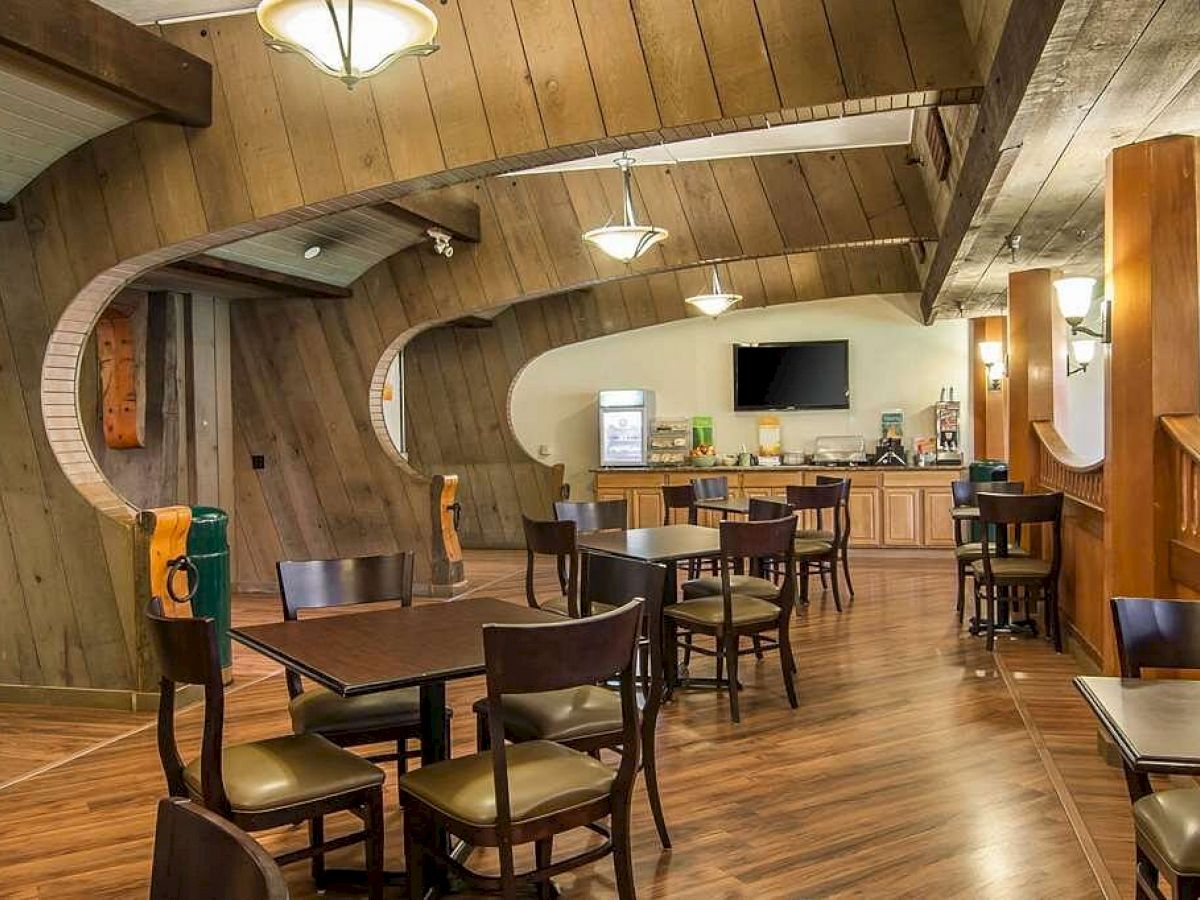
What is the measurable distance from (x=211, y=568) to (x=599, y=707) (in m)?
3.14

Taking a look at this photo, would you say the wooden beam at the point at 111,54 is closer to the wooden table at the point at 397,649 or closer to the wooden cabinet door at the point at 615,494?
the wooden table at the point at 397,649

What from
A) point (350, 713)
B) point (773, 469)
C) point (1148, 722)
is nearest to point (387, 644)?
point (350, 713)

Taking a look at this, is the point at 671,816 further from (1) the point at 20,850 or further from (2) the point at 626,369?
(2) the point at 626,369

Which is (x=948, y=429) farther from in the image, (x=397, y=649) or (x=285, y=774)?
(x=285, y=774)

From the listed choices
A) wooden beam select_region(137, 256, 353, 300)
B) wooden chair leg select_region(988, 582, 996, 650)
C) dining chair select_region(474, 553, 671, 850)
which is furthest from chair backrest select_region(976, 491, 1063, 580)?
wooden beam select_region(137, 256, 353, 300)

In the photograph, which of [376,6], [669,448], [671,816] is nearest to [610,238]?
[376,6]

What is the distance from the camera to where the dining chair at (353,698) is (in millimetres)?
3246

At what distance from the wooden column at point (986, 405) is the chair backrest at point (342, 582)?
25.4ft

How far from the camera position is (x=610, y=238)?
20.2 ft

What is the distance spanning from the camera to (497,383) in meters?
11.5

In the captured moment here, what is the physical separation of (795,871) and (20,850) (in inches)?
99.2

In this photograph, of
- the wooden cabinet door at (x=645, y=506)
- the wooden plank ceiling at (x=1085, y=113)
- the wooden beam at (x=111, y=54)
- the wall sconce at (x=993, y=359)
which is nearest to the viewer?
the wooden plank ceiling at (x=1085, y=113)

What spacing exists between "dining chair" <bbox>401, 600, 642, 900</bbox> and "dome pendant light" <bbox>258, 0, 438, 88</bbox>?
190 centimetres

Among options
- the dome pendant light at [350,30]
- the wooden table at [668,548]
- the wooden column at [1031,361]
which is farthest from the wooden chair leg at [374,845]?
the wooden column at [1031,361]
